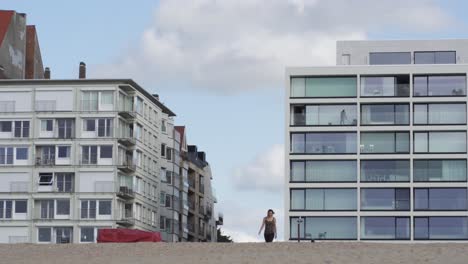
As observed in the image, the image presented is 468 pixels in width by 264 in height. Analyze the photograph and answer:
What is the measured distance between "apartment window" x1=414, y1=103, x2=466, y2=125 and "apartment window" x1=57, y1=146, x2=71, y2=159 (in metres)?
34.7

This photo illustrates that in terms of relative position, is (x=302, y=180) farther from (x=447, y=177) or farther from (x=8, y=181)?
(x=8, y=181)

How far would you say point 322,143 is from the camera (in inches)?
4673

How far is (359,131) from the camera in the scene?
390ft

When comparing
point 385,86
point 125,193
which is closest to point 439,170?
point 385,86

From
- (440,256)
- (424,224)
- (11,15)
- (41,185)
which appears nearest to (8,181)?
(41,185)

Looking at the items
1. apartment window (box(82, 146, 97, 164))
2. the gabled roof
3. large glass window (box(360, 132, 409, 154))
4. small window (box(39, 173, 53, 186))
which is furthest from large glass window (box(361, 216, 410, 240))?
the gabled roof

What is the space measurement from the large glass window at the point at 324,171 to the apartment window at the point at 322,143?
3.29ft

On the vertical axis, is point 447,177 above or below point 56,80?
below

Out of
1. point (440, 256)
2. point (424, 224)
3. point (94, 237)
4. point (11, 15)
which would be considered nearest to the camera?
point (440, 256)

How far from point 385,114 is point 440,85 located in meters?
5.33

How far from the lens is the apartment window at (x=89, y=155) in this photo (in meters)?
134

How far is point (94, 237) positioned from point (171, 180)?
2194 cm

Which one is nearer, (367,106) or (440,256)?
(440,256)

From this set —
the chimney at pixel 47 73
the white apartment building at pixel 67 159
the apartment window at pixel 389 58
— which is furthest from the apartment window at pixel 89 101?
the apartment window at pixel 389 58
